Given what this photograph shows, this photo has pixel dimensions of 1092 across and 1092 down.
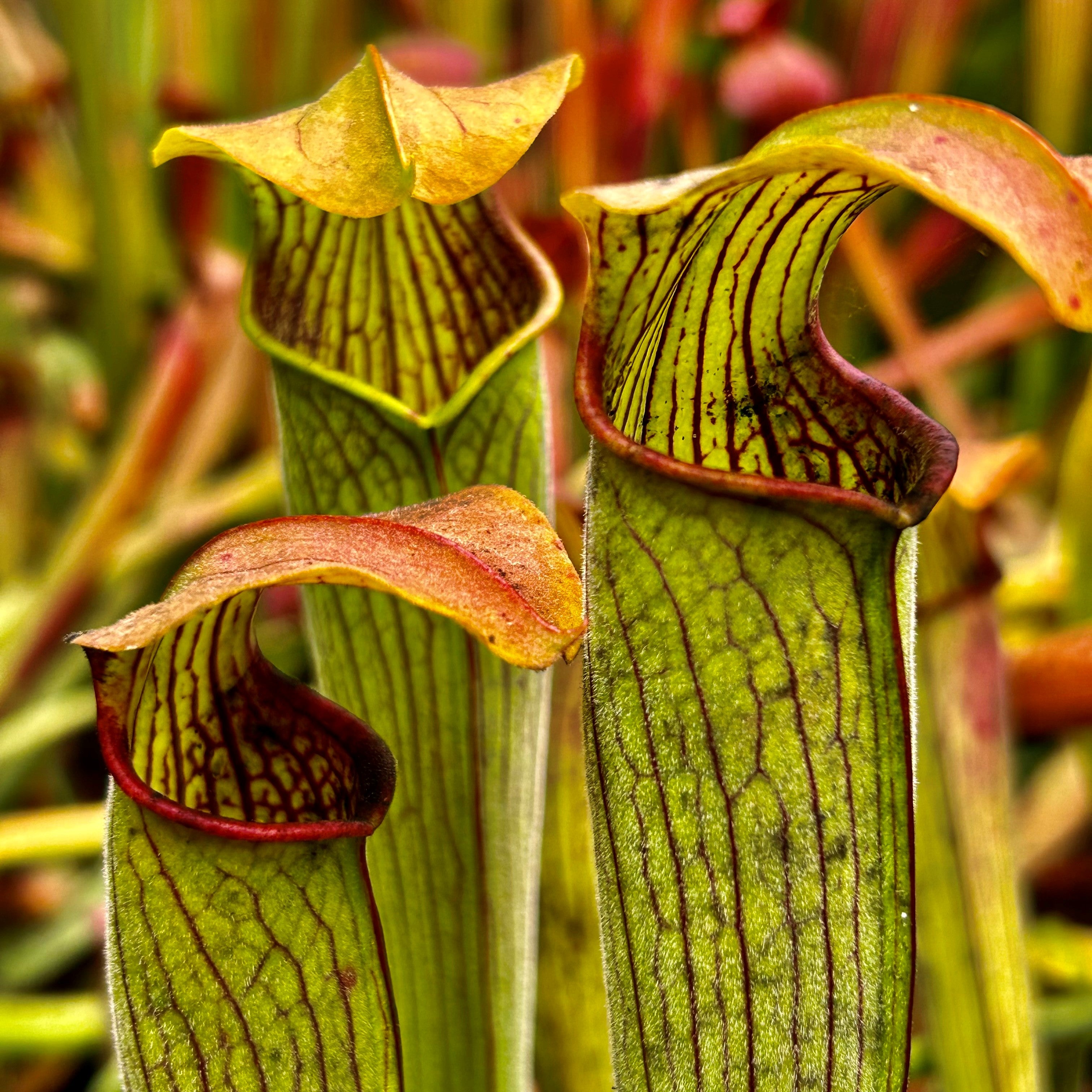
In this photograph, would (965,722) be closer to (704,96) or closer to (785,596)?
(785,596)

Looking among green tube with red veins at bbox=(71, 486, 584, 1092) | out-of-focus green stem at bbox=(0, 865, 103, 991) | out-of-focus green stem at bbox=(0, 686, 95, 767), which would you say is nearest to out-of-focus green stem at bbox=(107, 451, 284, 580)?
out-of-focus green stem at bbox=(0, 686, 95, 767)

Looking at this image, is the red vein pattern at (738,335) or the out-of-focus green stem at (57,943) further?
the out-of-focus green stem at (57,943)

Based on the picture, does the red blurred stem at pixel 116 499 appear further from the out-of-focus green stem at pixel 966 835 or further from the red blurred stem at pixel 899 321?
the out-of-focus green stem at pixel 966 835

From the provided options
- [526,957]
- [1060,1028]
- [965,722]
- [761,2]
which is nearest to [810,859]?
[526,957]

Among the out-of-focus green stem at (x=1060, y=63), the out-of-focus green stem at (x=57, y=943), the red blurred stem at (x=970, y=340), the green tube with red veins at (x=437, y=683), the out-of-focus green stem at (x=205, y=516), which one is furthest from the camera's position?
the out-of-focus green stem at (x=1060, y=63)

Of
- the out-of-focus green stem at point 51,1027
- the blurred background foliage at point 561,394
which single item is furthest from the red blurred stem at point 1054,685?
the out-of-focus green stem at point 51,1027

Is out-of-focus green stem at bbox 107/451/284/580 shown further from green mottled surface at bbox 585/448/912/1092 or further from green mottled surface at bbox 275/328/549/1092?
green mottled surface at bbox 585/448/912/1092

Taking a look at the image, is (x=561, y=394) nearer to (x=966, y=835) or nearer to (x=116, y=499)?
(x=116, y=499)
